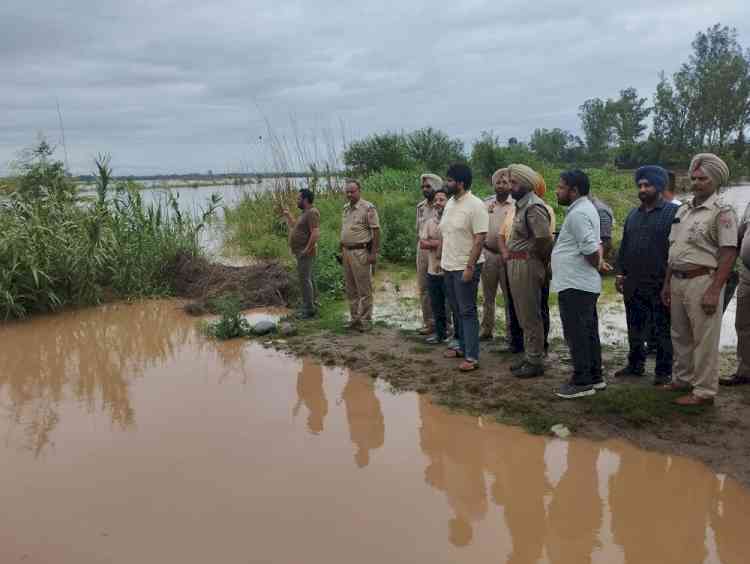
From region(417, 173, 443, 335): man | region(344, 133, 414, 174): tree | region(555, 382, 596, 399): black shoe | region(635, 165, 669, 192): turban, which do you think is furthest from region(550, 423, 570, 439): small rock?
region(344, 133, 414, 174): tree

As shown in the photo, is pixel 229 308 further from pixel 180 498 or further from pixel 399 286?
pixel 180 498

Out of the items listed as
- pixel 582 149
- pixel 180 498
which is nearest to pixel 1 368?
pixel 180 498

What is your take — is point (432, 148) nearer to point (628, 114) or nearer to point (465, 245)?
Answer: point (465, 245)

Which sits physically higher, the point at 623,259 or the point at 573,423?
the point at 623,259

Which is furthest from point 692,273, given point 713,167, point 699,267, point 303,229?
point 303,229

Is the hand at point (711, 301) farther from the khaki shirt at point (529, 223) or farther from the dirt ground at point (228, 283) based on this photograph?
the dirt ground at point (228, 283)

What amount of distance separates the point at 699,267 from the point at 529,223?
48.4 inches

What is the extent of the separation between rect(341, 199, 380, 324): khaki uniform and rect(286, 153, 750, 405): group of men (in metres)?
0.96

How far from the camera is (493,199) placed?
5.88m

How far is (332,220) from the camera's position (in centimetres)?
1218

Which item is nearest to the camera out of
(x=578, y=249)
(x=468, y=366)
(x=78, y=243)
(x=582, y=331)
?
(x=578, y=249)

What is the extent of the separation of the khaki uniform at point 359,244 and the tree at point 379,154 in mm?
14056

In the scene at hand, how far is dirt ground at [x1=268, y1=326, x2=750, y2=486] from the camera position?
3789mm

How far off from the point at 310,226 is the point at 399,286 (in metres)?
2.38
